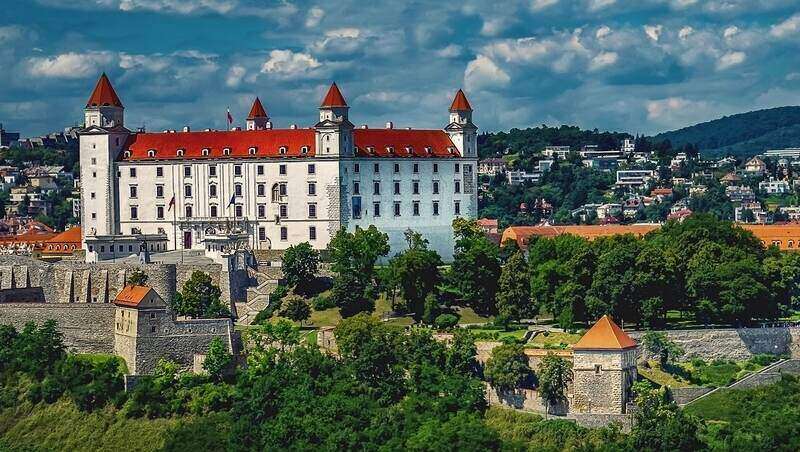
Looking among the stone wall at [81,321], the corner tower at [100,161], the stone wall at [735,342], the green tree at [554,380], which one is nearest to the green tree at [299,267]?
the stone wall at [81,321]

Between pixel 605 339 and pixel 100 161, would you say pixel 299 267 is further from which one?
pixel 605 339

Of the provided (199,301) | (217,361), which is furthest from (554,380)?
(199,301)

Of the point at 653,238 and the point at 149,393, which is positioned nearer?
the point at 149,393

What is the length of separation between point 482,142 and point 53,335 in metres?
115

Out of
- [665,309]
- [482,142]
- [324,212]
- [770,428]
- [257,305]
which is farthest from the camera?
[482,142]

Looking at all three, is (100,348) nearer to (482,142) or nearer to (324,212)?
(324,212)

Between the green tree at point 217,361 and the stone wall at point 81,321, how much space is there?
561cm

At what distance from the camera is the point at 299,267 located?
245 feet

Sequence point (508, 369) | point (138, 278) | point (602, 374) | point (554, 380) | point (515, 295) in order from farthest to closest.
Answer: point (138, 278), point (515, 295), point (508, 369), point (554, 380), point (602, 374)

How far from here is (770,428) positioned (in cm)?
5631

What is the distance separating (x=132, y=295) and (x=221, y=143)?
58.3ft

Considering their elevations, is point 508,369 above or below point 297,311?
below

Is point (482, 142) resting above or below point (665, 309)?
above

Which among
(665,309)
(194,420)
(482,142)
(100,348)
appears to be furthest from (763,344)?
(482,142)
